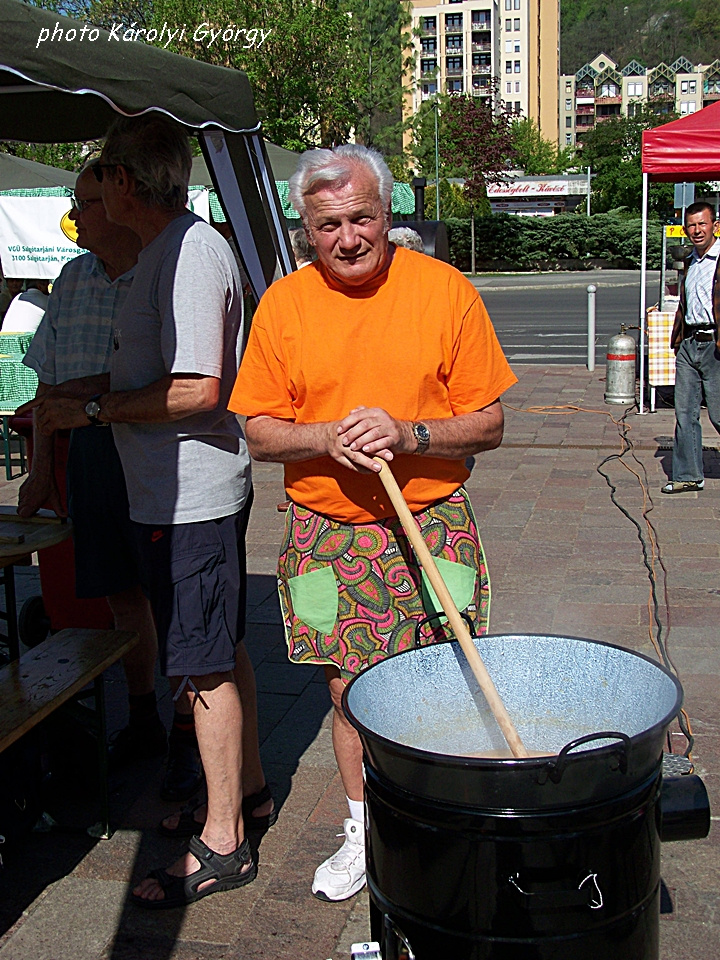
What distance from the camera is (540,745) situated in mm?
2029

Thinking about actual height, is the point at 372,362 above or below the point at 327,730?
above

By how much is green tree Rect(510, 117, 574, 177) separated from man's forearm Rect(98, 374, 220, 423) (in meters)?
76.7

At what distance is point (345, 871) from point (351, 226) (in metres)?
1.60

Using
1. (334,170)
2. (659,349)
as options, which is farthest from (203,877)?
(659,349)

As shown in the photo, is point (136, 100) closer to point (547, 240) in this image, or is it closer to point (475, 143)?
point (547, 240)

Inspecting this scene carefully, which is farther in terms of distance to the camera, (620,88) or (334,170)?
(620,88)

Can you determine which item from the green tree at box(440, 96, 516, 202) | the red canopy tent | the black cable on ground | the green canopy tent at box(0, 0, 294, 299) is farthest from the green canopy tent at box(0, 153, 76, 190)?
the green tree at box(440, 96, 516, 202)

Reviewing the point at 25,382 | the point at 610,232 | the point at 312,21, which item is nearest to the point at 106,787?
the point at 25,382

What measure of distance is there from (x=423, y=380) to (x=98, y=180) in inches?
41.1

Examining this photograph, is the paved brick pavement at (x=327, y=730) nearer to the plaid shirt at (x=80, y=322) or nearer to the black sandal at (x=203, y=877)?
the black sandal at (x=203, y=877)

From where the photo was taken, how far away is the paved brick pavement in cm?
243

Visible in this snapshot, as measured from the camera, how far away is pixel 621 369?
992 centimetres

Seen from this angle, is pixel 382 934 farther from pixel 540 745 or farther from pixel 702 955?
pixel 702 955

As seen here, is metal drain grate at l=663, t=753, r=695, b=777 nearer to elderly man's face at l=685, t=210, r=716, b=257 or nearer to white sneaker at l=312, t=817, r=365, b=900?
white sneaker at l=312, t=817, r=365, b=900
